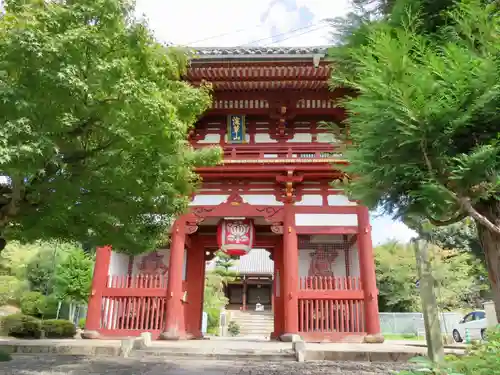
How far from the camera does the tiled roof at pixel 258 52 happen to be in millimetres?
10522

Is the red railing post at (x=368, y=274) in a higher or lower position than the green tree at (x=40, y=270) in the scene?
lower

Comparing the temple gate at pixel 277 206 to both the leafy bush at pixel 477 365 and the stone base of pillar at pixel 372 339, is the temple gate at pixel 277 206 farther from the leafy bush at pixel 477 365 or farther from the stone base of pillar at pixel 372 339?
the leafy bush at pixel 477 365

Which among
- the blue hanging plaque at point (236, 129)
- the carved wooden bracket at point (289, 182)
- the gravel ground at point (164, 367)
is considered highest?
the blue hanging plaque at point (236, 129)

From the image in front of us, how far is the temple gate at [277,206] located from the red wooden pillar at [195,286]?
0.37m

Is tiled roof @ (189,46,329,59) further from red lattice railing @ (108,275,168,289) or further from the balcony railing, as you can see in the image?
red lattice railing @ (108,275,168,289)

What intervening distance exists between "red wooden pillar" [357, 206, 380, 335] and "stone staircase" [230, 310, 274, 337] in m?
19.9

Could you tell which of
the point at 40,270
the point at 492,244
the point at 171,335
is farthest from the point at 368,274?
the point at 40,270

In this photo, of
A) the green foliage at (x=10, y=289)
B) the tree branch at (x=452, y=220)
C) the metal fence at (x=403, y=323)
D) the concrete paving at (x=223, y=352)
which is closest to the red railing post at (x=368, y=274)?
the concrete paving at (x=223, y=352)

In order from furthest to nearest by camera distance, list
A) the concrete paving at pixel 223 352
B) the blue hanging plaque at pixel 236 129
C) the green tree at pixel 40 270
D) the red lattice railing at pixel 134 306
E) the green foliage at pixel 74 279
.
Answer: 1. the green tree at pixel 40 270
2. the green foliage at pixel 74 279
3. the blue hanging plaque at pixel 236 129
4. the red lattice railing at pixel 134 306
5. the concrete paving at pixel 223 352

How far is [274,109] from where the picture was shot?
11.9 meters

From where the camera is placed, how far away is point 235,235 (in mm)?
11766

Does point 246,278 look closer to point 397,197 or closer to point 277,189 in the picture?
point 277,189

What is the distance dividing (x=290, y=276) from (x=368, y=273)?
84.6 inches

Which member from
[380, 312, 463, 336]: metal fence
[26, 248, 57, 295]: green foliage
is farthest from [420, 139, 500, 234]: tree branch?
[26, 248, 57, 295]: green foliage
